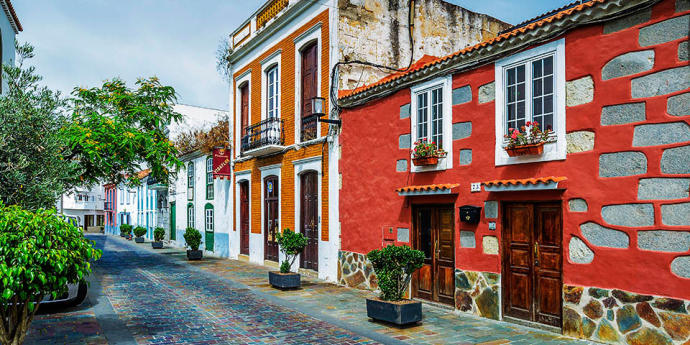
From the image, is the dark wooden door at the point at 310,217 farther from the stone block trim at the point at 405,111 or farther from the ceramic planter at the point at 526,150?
the ceramic planter at the point at 526,150

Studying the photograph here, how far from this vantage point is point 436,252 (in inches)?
390

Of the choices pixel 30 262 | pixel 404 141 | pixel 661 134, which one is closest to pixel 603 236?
pixel 661 134

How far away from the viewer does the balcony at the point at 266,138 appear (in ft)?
52.5

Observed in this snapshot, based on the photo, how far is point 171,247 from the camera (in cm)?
2811

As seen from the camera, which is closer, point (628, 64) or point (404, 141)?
point (628, 64)

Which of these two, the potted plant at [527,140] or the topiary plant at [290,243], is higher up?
the potted plant at [527,140]

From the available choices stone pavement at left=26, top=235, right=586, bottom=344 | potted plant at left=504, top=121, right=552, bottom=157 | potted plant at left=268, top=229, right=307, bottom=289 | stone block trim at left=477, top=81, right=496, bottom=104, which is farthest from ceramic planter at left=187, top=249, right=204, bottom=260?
potted plant at left=504, top=121, right=552, bottom=157

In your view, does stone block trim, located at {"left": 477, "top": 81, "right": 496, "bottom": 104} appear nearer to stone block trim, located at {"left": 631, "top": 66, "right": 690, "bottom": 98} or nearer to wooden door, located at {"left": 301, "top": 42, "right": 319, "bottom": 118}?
stone block trim, located at {"left": 631, "top": 66, "right": 690, "bottom": 98}

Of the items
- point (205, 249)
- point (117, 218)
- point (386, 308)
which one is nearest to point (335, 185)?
point (386, 308)

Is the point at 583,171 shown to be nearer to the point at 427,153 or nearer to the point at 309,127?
the point at 427,153

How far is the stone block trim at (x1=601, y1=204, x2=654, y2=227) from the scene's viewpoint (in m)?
6.43

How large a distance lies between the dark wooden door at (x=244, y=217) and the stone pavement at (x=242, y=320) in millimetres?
5891

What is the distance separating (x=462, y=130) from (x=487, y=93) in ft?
2.71

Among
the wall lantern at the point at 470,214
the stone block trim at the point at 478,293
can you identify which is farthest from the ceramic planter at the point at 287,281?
the wall lantern at the point at 470,214
